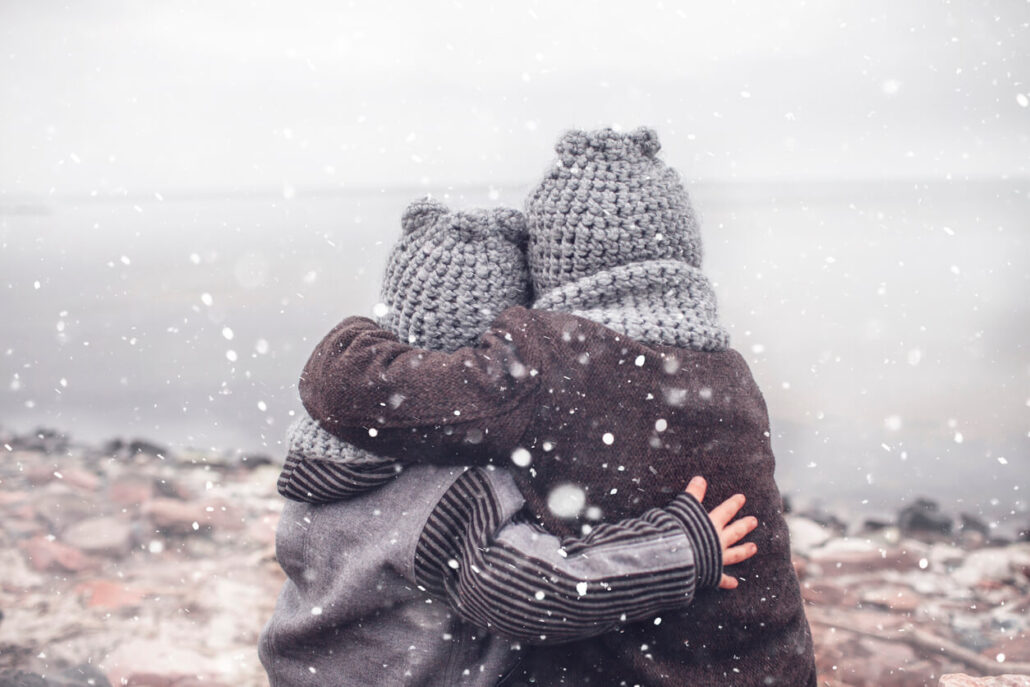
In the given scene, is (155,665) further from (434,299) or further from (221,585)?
(434,299)

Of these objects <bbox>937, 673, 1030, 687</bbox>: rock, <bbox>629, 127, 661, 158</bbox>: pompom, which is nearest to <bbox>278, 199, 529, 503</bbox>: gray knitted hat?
<bbox>629, 127, 661, 158</bbox>: pompom

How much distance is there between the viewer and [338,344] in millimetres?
1497

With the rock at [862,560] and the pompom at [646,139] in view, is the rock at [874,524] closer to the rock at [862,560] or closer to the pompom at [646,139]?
the rock at [862,560]

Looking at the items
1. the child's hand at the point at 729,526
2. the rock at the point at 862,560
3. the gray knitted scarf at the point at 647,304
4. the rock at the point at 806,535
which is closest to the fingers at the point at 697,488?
the child's hand at the point at 729,526

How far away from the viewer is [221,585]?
12.3 feet

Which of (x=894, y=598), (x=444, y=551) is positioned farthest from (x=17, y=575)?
(x=894, y=598)

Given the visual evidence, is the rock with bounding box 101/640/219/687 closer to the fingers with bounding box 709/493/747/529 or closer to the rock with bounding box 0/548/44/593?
the rock with bounding box 0/548/44/593

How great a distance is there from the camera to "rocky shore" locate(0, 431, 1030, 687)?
3.02m

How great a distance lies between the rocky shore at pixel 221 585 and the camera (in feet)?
9.89

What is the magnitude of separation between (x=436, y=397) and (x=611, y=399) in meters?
0.31

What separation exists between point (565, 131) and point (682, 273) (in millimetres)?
391

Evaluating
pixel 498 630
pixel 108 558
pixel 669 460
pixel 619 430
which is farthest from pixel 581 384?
pixel 108 558

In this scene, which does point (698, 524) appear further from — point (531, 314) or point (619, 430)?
point (531, 314)

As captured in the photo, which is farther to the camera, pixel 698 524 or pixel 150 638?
pixel 150 638
